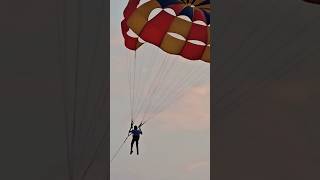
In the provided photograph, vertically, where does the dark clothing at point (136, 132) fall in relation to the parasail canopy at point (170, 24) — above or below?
below

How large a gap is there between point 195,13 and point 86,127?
21.1 ft

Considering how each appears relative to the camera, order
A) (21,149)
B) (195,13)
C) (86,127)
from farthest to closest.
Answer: (86,127) → (21,149) → (195,13)

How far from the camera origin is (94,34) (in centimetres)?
2659

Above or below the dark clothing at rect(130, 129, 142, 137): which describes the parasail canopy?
above

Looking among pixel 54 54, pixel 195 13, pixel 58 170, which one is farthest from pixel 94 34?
pixel 195 13
